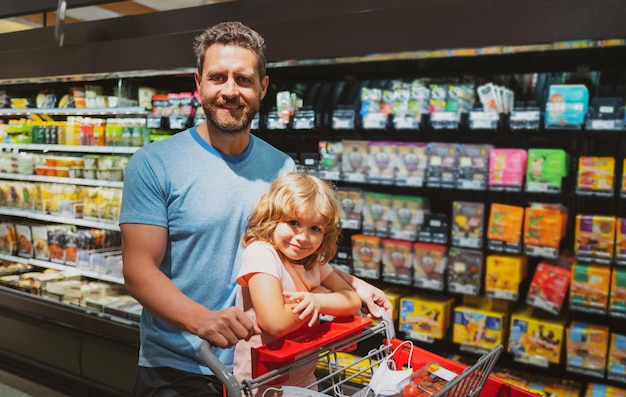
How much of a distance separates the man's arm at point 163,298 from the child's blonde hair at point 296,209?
26 centimetres

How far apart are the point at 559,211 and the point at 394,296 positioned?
1.06 metres

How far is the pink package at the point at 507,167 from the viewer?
289 centimetres

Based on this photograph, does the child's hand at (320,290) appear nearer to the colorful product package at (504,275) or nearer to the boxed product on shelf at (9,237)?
the colorful product package at (504,275)

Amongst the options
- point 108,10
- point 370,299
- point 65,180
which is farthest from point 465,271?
point 108,10

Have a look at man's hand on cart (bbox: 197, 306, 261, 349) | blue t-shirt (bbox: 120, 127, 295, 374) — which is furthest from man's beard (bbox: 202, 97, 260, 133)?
man's hand on cart (bbox: 197, 306, 261, 349)

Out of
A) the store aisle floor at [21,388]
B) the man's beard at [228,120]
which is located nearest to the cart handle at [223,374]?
the man's beard at [228,120]

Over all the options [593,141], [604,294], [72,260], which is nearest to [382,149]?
[593,141]

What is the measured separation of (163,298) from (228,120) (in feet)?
1.81

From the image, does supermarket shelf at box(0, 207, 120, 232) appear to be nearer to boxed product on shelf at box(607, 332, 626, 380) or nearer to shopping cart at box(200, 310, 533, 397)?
shopping cart at box(200, 310, 533, 397)

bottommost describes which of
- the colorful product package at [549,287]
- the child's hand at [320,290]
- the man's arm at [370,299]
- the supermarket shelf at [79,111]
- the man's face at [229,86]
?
the colorful product package at [549,287]

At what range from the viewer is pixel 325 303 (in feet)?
4.63

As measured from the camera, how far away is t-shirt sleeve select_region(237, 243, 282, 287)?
55.4 inches

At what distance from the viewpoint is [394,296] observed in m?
3.29

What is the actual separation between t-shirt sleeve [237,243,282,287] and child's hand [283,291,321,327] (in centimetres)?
7
